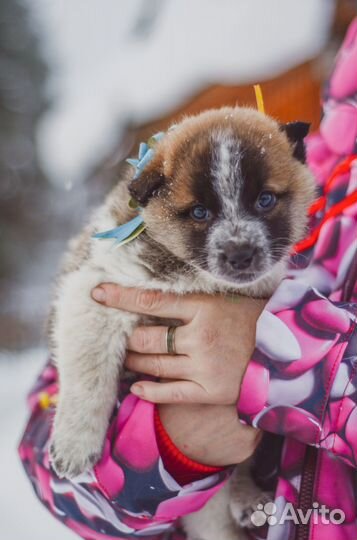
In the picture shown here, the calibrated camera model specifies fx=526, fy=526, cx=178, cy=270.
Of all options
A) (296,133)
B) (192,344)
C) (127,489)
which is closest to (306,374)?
(192,344)

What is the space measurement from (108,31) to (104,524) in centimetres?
619

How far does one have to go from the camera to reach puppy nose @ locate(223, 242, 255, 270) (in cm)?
150

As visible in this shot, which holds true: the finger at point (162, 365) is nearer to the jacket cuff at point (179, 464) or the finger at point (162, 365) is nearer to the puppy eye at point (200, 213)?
the jacket cuff at point (179, 464)

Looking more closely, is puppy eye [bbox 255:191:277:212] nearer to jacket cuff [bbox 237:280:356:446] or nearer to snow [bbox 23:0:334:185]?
jacket cuff [bbox 237:280:356:446]

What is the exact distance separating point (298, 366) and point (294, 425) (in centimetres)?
16

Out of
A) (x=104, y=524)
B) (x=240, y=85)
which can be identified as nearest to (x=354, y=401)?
(x=104, y=524)

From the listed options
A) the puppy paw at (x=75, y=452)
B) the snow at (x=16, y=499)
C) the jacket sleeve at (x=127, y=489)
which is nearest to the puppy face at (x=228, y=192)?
the jacket sleeve at (x=127, y=489)

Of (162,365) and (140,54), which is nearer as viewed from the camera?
(162,365)

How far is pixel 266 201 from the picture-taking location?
1.57 metres

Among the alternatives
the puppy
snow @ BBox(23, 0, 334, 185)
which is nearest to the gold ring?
the puppy

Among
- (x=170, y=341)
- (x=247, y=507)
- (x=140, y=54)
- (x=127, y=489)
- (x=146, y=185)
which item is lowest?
(x=247, y=507)

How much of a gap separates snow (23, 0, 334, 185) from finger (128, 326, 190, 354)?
1.18 meters

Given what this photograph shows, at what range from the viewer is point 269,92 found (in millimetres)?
2002

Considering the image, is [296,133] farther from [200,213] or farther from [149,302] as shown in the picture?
[149,302]
